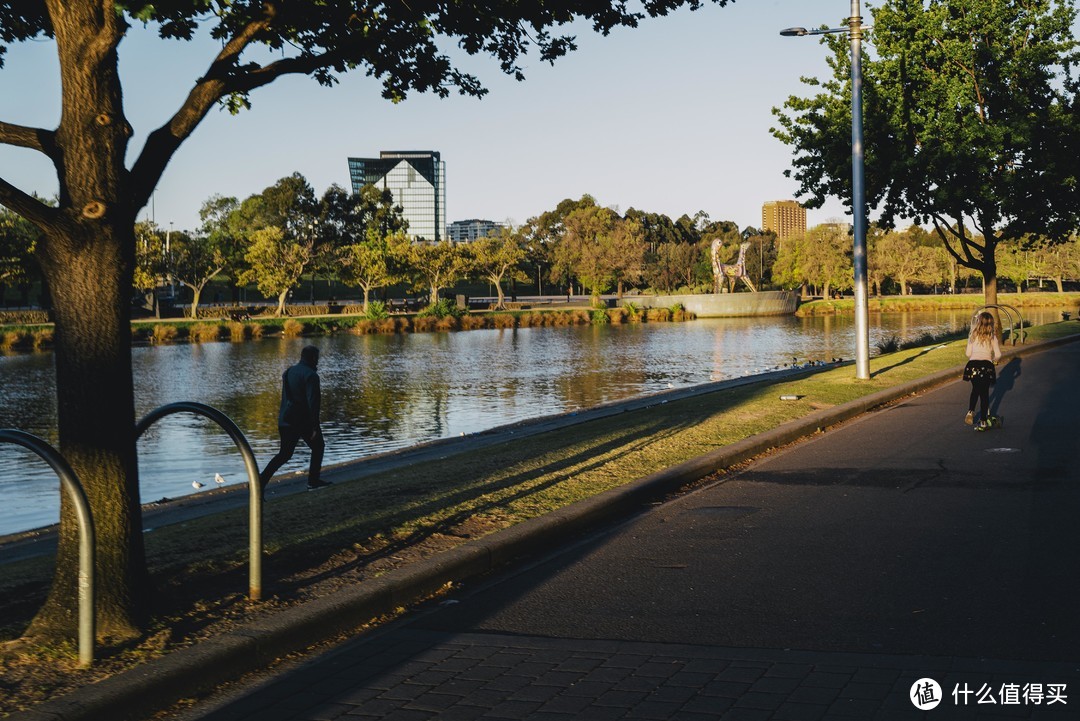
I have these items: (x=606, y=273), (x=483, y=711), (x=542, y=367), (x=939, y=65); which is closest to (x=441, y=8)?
(x=483, y=711)

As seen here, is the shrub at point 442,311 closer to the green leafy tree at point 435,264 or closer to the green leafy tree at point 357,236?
the green leafy tree at point 357,236

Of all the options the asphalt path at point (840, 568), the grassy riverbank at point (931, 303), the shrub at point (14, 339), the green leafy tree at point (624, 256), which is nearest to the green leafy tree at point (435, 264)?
the green leafy tree at point (624, 256)

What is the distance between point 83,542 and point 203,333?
187 feet

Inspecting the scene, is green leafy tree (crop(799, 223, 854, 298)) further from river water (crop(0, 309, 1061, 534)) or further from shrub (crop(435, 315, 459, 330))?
shrub (crop(435, 315, 459, 330))

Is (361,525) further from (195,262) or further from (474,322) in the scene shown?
(195,262)

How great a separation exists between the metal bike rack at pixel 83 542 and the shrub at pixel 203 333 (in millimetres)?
55907

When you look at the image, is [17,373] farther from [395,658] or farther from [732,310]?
[732,310]

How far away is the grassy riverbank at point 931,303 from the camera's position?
93.6 meters

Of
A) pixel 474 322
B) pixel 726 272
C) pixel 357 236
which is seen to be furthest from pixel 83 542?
pixel 357 236

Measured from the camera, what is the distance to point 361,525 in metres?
8.48

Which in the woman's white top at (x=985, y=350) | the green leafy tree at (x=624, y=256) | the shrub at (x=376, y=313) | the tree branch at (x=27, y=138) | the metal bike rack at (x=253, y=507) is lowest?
the metal bike rack at (x=253, y=507)

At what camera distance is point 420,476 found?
1141cm

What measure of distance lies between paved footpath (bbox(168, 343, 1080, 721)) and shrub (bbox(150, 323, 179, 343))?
54328 millimetres

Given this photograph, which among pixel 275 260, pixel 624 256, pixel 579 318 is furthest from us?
pixel 624 256
